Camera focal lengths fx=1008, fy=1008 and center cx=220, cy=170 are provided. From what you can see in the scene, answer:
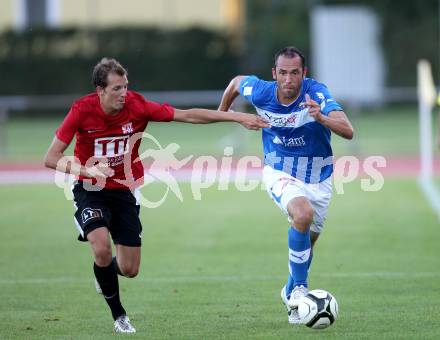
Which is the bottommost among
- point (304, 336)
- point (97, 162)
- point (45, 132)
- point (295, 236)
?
point (45, 132)

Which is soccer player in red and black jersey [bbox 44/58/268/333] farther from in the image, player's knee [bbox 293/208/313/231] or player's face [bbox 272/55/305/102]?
player's knee [bbox 293/208/313/231]

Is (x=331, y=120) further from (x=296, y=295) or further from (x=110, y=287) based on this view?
(x=110, y=287)

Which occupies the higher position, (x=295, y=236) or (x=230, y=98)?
(x=230, y=98)

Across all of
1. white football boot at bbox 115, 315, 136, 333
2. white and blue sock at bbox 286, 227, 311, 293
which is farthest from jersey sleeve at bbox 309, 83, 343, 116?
white football boot at bbox 115, 315, 136, 333

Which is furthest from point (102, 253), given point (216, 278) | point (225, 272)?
point (225, 272)

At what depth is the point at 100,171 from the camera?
7422 millimetres

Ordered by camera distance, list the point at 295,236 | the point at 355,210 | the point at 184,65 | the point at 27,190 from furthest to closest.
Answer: the point at 184,65 → the point at 27,190 → the point at 355,210 → the point at 295,236

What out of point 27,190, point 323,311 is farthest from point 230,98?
point 27,190

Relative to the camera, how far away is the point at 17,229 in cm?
1312

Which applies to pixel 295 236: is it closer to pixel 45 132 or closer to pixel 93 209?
pixel 93 209

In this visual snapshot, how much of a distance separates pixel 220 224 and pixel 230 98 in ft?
17.2

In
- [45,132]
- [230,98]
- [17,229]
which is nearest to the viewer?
[230,98]

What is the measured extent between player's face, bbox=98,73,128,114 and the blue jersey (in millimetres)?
1186

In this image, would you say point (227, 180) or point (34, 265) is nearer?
point (34, 265)
